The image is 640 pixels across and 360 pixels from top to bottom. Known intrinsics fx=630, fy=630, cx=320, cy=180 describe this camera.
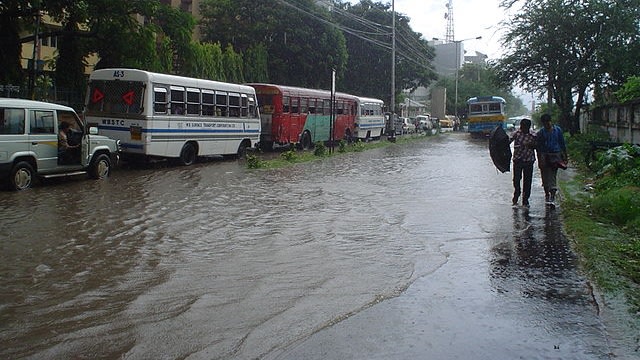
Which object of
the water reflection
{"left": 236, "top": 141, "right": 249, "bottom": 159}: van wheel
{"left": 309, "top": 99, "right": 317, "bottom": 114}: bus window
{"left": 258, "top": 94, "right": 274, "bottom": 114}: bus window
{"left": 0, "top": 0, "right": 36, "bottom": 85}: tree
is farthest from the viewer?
{"left": 309, "top": 99, "right": 317, "bottom": 114}: bus window

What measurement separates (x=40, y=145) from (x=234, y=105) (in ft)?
30.5

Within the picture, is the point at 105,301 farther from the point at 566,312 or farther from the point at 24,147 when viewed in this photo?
the point at 24,147

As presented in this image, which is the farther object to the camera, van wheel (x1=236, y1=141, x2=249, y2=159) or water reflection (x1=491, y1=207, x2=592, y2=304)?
van wheel (x1=236, y1=141, x2=249, y2=159)

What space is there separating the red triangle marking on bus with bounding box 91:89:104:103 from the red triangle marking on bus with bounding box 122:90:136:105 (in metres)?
0.73

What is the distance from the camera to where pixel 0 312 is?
5.39 m

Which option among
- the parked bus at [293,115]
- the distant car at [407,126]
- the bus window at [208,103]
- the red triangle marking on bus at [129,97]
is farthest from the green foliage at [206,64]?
the distant car at [407,126]

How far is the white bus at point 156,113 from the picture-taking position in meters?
17.3

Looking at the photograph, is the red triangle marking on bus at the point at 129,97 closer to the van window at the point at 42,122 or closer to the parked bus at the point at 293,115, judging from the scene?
the van window at the point at 42,122

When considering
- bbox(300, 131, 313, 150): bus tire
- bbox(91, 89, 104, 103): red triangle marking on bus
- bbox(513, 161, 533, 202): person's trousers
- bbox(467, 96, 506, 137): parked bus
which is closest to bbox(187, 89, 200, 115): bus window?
bbox(91, 89, 104, 103): red triangle marking on bus

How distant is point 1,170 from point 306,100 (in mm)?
17182

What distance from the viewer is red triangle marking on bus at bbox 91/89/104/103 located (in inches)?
697

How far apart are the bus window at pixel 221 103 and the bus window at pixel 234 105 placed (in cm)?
34

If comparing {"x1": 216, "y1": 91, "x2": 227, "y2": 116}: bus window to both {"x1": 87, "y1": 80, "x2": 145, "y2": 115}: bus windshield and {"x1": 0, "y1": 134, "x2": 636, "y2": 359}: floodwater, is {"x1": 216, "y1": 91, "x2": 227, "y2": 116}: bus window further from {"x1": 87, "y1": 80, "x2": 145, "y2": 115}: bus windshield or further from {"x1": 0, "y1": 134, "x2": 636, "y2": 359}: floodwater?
{"x1": 0, "y1": 134, "x2": 636, "y2": 359}: floodwater

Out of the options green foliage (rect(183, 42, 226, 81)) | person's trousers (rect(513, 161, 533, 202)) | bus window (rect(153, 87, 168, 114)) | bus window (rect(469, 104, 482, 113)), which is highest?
green foliage (rect(183, 42, 226, 81))
